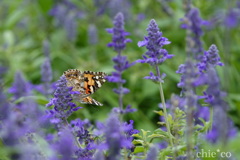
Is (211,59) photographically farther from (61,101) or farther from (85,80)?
(85,80)

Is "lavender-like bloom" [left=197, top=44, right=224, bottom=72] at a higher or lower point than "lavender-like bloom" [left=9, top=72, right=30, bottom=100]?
lower

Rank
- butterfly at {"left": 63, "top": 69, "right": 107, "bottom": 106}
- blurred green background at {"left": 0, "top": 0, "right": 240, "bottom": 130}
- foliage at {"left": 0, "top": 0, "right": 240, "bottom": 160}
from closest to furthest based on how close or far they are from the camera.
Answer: foliage at {"left": 0, "top": 0, "right": 240, "bottom": 160} → butterfly at {"left": 63, "top": 69, "right": 107, "bottom": 106} → blurred green background at {"left": 0, "top": 0, "right": 240, "bottom": 130}

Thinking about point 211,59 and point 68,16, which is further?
point 68,16

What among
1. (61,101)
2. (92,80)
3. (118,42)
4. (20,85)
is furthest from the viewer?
(20,85)

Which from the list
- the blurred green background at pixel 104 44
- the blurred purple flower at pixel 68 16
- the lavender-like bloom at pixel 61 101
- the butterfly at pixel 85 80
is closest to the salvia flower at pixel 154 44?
the lavender-like bloom at pixel 61 101

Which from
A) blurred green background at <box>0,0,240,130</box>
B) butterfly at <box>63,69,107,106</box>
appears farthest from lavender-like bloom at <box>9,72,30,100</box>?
blurred green background at <box>0,0,240,130</box>

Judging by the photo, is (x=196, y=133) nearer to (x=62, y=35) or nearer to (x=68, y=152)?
(x=68, y=152)

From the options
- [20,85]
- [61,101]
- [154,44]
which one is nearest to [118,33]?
[154,44]

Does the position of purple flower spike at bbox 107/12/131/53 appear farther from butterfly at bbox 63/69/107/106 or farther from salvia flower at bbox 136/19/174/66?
butterfly at bbox 63/69/107/106

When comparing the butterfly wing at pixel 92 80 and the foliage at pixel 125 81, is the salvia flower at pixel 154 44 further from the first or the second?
the butterfly wing at pixel 92 80
